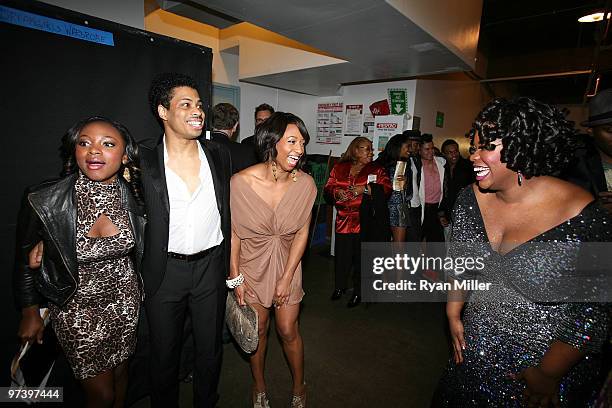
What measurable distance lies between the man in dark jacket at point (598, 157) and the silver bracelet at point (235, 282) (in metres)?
2.06

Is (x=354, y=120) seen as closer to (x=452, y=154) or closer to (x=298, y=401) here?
(x=452, y=154)

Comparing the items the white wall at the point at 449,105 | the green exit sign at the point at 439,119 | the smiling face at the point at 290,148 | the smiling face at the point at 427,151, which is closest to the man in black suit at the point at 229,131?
the smiling face at the point at 290,148

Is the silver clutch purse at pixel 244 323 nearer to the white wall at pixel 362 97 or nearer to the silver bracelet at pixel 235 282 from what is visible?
the silver bracelet at pixel 235 282

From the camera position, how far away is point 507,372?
51.8 inches

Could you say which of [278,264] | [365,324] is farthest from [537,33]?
[278,264]

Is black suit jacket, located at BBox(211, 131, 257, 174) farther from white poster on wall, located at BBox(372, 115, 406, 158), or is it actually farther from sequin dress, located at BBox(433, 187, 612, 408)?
white poster on wall, located at BBox(372, 115, 406, 158)

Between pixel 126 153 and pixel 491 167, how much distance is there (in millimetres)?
1702

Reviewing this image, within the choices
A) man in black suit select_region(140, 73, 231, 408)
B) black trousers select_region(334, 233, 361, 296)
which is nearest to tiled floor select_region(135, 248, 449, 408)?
black trousers select_region(334, 233, 361, 296)

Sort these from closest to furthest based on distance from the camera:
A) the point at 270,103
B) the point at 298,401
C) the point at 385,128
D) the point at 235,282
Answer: the point at 235,282, the point at 298,401, the point at 385,128, the point at 270,103

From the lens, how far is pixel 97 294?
1546 mm

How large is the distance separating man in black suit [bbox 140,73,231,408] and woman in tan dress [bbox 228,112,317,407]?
0.12m

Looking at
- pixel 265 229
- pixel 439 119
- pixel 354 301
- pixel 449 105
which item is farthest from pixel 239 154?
pixel 449 105

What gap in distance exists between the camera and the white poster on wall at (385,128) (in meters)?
5.02

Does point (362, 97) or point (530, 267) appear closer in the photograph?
point (530, 267)
